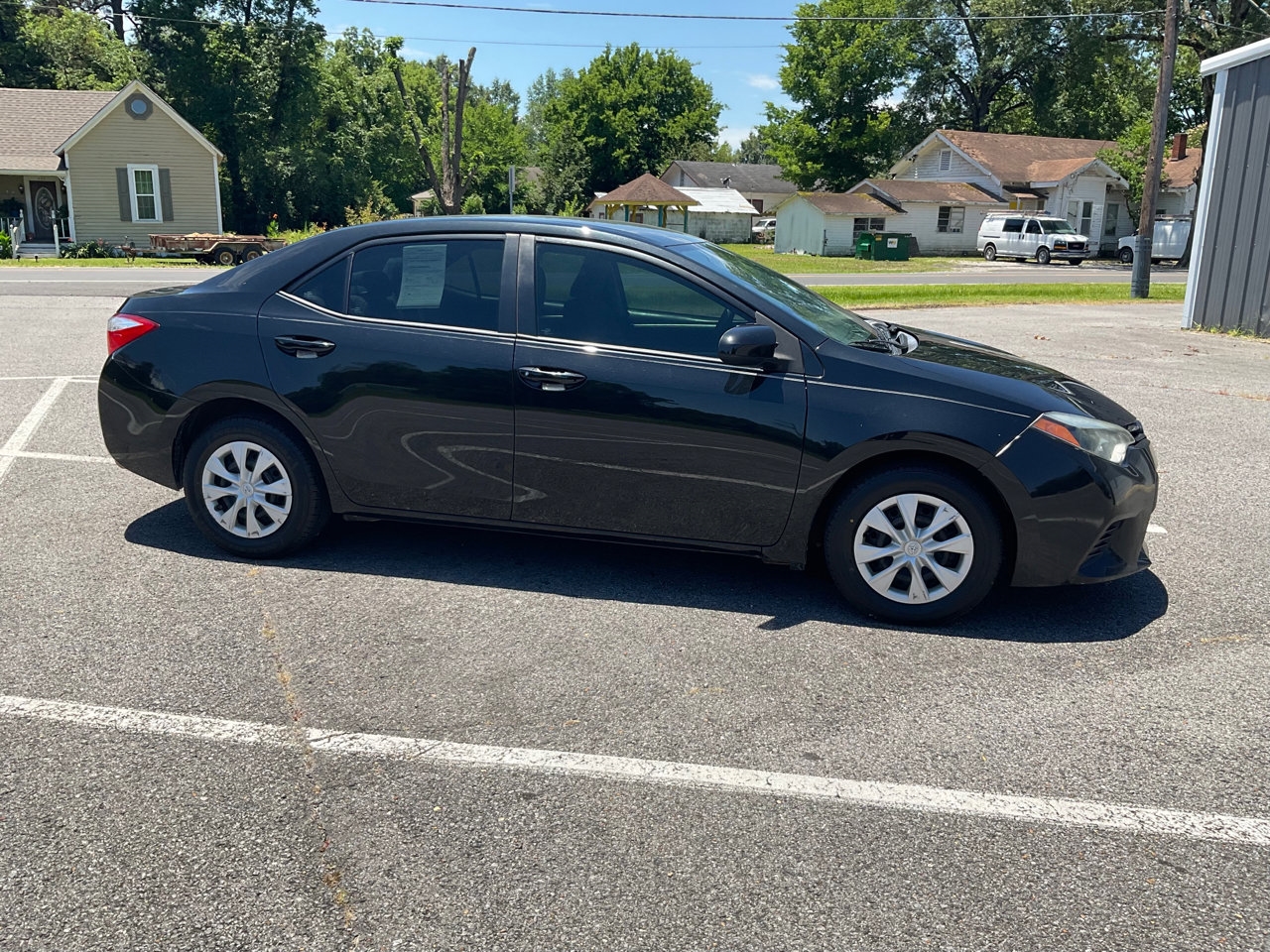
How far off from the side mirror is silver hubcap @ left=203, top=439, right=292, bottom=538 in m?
2.23

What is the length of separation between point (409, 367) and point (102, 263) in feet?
105

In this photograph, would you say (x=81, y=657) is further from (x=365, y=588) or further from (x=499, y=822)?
(x=499, y=822)

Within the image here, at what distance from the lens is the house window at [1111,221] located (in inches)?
2110

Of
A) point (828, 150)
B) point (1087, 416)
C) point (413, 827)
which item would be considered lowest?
point (413, 827)

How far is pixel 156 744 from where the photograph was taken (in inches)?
137

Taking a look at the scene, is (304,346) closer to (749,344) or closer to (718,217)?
(749,344)

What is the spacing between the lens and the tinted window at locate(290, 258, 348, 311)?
515 cm

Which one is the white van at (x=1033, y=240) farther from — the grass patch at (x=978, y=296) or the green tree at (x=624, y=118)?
the green tree at (x=624, y=118)

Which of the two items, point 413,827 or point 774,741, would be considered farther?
point 774,741

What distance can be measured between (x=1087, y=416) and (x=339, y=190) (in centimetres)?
4647

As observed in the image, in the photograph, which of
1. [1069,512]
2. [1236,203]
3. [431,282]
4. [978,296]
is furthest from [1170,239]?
[431,282]

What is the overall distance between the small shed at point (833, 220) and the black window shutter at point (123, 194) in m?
29.8

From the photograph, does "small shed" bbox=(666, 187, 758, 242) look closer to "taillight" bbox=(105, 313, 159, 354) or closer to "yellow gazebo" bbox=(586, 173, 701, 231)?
"yellow gazebo" bbox=(586, 173, 701, 231)

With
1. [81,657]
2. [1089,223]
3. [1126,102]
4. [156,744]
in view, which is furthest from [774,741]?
[1126,102]
